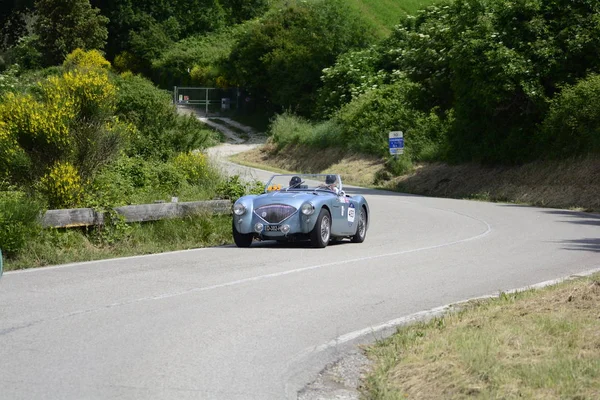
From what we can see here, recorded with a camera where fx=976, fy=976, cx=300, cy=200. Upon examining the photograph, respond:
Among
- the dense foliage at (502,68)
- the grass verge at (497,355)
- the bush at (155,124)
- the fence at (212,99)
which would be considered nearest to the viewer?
the grass verge at (497,355)

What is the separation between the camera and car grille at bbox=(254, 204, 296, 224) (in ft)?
53.3

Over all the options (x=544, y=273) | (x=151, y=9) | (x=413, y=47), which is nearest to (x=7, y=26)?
(x=151, y=9)

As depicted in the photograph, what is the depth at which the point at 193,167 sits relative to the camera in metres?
22.4

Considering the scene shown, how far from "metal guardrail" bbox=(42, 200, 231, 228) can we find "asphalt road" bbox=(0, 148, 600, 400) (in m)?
1.20

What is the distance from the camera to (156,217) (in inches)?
657

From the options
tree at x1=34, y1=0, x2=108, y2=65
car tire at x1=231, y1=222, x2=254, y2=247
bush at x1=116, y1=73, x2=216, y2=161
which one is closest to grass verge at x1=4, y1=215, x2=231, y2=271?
car tire at x1=231, y1=222, x2=254, y2=247

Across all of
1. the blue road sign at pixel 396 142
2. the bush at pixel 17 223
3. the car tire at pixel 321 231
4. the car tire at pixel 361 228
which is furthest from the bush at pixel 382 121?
the bush at pixel 17 223

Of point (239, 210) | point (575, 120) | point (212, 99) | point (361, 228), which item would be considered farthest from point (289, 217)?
point (212, 99)

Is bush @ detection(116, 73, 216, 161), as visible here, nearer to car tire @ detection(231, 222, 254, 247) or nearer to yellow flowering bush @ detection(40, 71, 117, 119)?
yellow flowering bush @ detection(40, 71, 117, 119)

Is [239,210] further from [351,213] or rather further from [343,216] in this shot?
[351,213]

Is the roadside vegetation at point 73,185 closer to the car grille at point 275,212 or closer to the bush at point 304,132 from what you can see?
the car grille at point 275,212

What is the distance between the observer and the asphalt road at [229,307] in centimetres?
722

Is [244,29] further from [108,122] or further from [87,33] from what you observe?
[108,122]

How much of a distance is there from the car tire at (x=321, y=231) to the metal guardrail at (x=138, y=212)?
7.61 feet
